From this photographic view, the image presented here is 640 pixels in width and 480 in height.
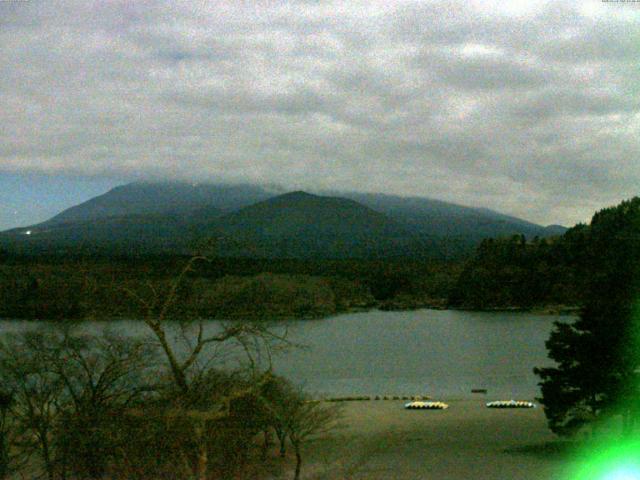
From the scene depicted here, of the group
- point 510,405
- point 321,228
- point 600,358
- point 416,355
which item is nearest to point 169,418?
point 600,358

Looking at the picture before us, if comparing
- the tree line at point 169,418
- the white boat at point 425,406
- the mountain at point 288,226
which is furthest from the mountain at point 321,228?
the tree line at point 169,418

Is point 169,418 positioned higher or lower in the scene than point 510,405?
higher

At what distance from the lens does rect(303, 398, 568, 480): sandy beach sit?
44.4 feet

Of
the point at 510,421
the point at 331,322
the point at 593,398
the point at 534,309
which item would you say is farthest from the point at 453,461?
the point at 534,309

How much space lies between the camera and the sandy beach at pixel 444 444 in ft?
44.4

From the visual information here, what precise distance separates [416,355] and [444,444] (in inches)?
884

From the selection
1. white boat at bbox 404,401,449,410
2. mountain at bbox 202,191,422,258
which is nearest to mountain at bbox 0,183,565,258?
mountain at bbox 202,191,422,258

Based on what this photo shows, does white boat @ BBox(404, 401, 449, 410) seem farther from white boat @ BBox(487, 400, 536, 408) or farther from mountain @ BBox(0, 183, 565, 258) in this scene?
mountain @ BBox(0, 183, 565, 258)

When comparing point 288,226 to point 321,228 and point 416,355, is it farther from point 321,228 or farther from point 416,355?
point 416,355

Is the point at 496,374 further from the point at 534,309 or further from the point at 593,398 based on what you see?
the point at 534,309

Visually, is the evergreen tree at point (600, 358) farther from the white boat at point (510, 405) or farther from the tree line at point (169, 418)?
the tree line at point (169, 418)

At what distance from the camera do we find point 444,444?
18.4 meters

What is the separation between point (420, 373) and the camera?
117ft

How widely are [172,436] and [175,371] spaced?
0.41m
